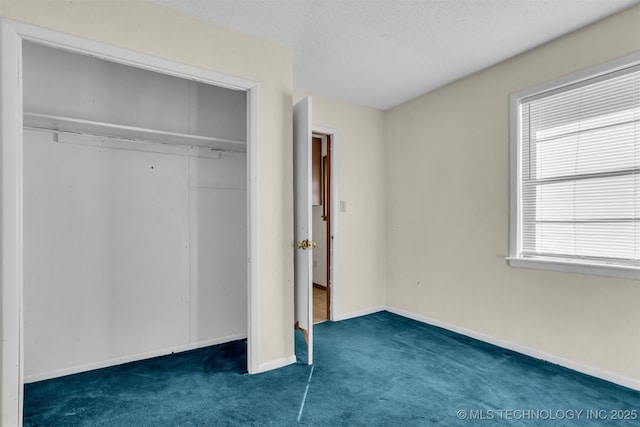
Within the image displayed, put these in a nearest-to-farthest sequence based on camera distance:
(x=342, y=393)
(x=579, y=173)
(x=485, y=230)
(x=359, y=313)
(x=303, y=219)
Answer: (x=342, y=393) → (x=579, y=173) → (x=303, y=219) → (x=485, y=230) → (x=359, y=313)

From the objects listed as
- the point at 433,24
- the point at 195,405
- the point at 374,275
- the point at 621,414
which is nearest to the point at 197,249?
the point at 195,405

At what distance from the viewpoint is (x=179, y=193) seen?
297cm

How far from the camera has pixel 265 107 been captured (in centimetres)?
260

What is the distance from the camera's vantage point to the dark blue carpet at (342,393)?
1.98m

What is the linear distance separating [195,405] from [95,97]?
7.67ft

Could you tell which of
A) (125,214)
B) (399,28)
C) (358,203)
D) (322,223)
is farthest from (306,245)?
(322,223)

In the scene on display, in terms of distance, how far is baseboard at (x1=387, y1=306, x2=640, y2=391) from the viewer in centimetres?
233

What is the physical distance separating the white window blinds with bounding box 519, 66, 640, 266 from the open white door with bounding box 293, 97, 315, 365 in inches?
72.2

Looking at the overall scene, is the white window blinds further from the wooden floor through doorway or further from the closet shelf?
the closet shelf

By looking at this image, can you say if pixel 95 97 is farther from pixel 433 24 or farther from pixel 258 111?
pixel 433 24

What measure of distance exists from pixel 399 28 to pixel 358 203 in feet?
6.66

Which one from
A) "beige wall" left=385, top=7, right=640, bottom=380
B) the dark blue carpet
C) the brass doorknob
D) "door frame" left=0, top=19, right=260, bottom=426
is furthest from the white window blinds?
"door frame" left=0, top=19, right=260, bottom=426

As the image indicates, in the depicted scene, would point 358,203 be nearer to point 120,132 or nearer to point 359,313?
point 359,313

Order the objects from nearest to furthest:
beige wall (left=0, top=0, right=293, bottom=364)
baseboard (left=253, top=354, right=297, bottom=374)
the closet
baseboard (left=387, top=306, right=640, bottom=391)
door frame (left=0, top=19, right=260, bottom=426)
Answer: door frame (left=0, top=19, right=260, bottom=426) → beige wall (left=0, top=0, right=293, bottom=364) → baseboard (left=387, top=306, right=640, bottom=391) → the closet → baseboard (left=253, top=354, right=297, bottom=374)
